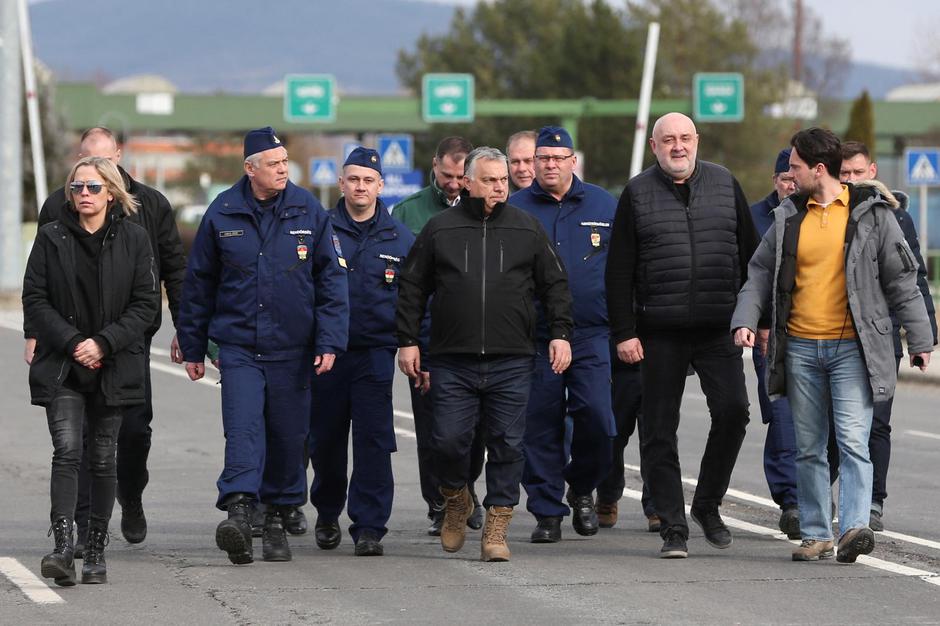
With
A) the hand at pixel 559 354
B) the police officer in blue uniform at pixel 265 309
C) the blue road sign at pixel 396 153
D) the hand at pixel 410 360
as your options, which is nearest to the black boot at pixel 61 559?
the police officer in blue uniform at pixel 265 309

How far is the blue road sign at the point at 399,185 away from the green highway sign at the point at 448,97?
965 cm

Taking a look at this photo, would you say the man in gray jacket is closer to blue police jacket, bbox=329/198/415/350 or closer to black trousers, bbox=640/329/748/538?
black trousers, bbox=640/329/748/538

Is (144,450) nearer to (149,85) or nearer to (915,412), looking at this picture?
(915,412)

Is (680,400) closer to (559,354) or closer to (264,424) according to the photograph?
(559,354)

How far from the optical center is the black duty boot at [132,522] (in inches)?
384

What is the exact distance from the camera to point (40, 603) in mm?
8102

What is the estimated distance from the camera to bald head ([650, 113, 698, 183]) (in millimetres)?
9242

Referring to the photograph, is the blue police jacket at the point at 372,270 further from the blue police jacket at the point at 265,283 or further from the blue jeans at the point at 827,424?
the blue jeans at the point at 827,424

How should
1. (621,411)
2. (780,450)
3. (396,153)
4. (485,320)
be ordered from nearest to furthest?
(485,320) → (780,450) → (621,411) → (396,153)

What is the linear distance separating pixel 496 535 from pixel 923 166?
73.0 ft

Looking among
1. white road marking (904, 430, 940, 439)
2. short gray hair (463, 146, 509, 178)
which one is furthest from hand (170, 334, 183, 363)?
white road marking (904, 430, 940, 439)

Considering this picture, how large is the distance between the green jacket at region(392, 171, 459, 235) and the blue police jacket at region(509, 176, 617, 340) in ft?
2.36

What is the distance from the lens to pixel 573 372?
9820mm

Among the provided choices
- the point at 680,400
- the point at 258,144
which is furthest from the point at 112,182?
the point at 680,400
